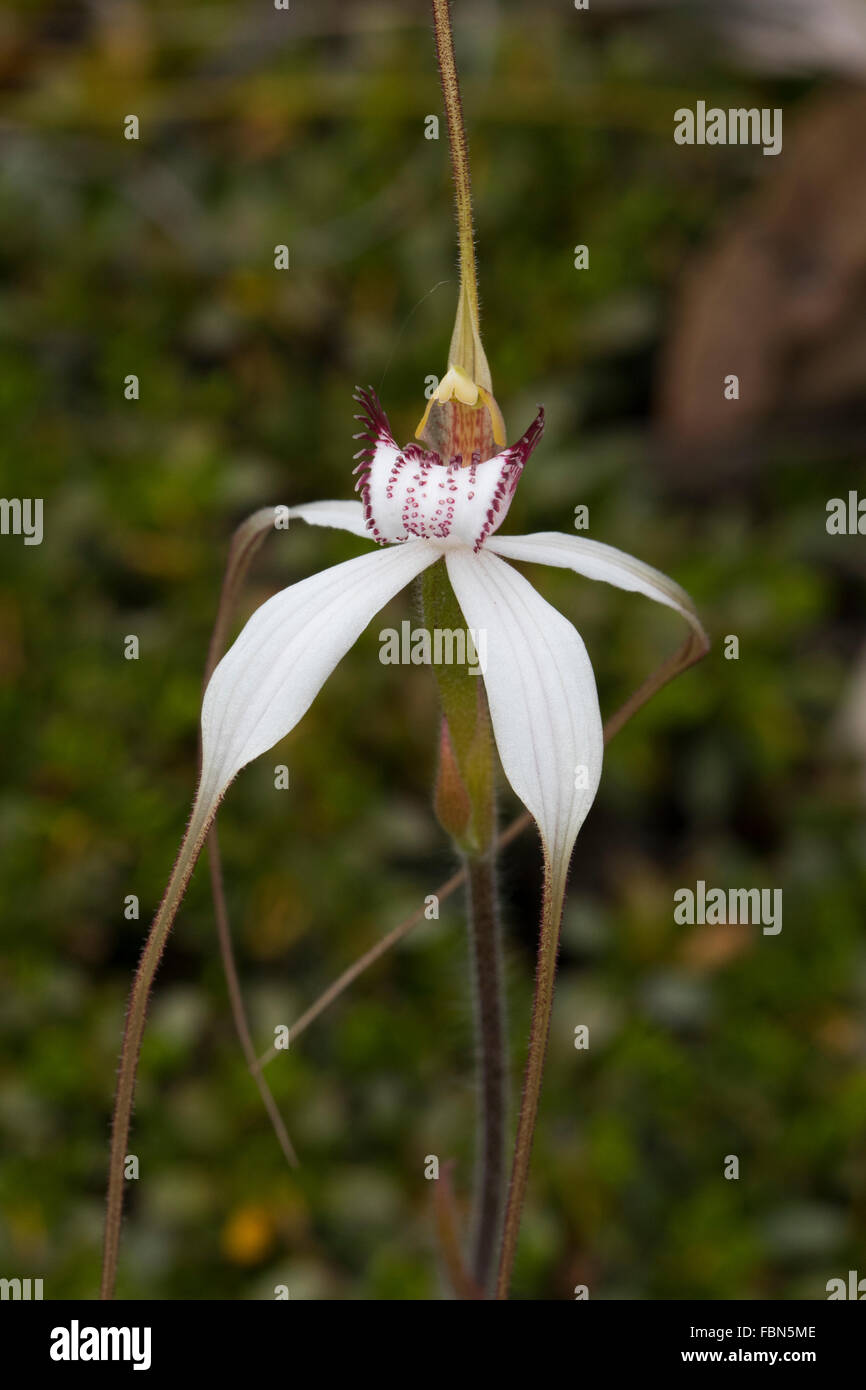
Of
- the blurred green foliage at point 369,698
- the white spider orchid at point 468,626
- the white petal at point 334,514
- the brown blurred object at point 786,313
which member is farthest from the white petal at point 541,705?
the brown blurred object at point 786,313

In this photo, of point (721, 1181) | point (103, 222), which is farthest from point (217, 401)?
point (721, 1181)

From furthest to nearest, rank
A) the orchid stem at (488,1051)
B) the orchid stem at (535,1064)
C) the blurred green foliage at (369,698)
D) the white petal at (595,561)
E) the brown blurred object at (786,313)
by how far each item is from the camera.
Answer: the brown blurred object at (786,313) → the blurred green foliage at (369,698) → the orchid stem at (488,1051) → the white petal at (595,561) → the orchid stem at (535,1064)

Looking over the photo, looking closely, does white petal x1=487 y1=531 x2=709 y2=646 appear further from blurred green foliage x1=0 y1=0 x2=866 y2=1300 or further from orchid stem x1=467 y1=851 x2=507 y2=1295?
blurred green foliage x1=0 y1=0 x2=866 y2=1300

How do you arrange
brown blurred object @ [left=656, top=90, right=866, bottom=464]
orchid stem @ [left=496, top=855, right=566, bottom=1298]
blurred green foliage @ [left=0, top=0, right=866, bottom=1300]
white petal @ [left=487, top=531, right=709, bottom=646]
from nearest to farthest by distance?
1. orchid stem @ [left=496, top=855, right=566, bottom=1298]
2. white petal @ [left=487, top=531, right=709, bottom=646]
3. blurred green foliage @ [left=0, top=0, right=866, bottom=1300]
4. brown blurred object @ [left=656, top=90, right=866, bottom=464]

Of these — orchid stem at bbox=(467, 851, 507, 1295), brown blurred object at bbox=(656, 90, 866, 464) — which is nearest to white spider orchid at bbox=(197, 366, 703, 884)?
orchid stem at bbox=(467, 851, 507, 1295)

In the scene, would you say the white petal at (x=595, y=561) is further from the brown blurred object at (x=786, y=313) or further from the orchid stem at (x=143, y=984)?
the brown blurred object at (x=786, y=313)

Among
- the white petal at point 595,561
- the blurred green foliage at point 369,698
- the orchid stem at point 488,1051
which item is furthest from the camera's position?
the blurred green foliage at point 369,698
